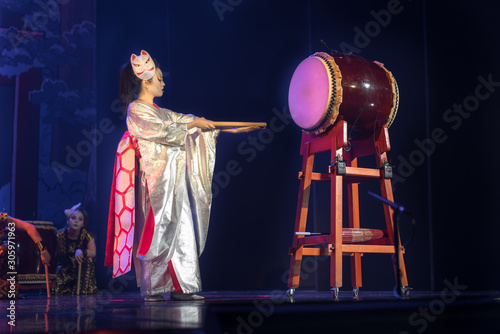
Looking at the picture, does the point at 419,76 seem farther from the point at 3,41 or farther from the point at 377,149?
the point at 3,41

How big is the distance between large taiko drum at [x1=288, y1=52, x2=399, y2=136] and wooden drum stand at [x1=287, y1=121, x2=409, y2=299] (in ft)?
0.23

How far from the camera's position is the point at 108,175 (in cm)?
466

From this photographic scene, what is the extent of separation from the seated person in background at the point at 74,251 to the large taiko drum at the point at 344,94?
8.27 ft

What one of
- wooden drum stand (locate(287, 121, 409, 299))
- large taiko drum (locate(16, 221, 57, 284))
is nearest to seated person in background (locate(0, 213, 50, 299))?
large taiko drum (locate(16, 221, 57, 284))

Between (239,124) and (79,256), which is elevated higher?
(239,124)

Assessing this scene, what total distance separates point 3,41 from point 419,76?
12.3ft

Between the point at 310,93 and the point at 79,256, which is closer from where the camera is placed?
the point at 310,93

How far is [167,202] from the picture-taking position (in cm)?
288

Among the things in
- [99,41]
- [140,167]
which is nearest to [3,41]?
[99,41]

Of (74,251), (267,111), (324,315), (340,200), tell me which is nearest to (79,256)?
(74,251)

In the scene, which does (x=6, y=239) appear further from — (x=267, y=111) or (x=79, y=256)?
(x=267, y=111)

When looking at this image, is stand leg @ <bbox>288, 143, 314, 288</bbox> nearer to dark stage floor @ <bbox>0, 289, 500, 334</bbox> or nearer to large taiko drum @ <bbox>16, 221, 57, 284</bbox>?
dark stage floor @ <bbox>0, 289, 500, 334</bbox>

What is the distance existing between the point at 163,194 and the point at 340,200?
922 millimetres

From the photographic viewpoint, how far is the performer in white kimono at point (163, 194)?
2.83 metres
